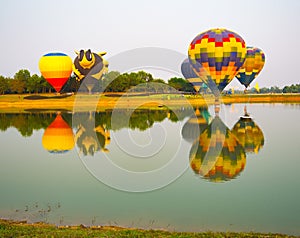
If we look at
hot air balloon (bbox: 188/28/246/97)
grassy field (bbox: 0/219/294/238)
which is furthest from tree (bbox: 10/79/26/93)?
grassy field (bbox: 0/219/294/238)

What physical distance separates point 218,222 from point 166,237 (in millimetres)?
2132

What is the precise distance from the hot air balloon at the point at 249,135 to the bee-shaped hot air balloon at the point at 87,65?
24.2m

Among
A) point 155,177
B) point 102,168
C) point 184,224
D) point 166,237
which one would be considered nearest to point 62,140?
point 102,168

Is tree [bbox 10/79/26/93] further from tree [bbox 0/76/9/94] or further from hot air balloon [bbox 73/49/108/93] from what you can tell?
hot air balloon [bbox 73/49/108/93]

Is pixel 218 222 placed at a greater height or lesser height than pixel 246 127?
lesser

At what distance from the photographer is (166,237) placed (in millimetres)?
6871

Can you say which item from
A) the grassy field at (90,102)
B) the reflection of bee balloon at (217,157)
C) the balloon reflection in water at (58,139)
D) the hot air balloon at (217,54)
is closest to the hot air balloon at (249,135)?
the reflection of bee balloon at (217,157)

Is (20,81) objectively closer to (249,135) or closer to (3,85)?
(3,85)

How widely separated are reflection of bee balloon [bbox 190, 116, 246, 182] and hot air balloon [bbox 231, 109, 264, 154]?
365 millimetres

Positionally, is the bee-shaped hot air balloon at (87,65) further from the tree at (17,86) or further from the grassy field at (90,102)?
the tree at (17,86)

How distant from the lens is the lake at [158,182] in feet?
29.5

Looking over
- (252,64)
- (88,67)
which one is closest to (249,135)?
(88,67)

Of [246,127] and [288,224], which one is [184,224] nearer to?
[288,224]

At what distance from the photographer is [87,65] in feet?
163
